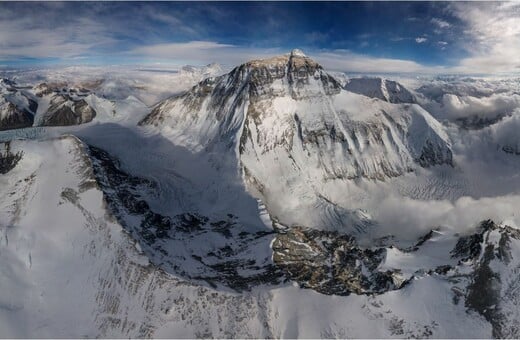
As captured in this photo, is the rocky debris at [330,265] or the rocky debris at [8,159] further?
the rocky debris at [8,159]

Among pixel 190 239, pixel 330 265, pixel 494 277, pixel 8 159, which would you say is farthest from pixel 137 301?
pixel 494 277

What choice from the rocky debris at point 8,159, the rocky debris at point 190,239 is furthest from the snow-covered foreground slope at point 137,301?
the rocky debris at point 8,159

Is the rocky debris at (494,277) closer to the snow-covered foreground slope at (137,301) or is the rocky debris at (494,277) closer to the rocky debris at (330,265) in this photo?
the snow-covered foreground slope at (137,301)

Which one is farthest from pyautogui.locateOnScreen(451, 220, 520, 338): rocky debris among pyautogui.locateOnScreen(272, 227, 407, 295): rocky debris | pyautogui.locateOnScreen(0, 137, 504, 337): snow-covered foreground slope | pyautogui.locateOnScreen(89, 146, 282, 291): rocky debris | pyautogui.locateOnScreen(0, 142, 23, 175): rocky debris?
pyautogui.locateOnScreen(0, 142, 23, 175): rocky debris

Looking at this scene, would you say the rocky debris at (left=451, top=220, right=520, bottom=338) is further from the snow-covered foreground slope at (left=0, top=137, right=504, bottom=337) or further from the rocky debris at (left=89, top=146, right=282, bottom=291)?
the rocky debris at (left=89, top=146, right=282, bottom=291)

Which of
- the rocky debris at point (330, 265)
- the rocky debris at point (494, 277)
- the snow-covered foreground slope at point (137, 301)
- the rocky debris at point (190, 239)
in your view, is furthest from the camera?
the rocky debris at point (190, 239)

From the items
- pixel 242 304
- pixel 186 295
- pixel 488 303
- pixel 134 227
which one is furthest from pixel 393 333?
pixel 134 227

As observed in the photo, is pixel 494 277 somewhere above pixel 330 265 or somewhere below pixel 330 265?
above

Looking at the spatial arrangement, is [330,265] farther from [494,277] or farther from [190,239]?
[190,239]
